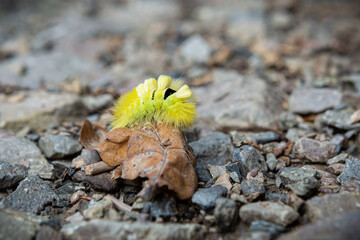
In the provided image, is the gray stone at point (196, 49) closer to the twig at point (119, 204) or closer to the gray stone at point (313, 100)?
the gray stone at point (313, 100)

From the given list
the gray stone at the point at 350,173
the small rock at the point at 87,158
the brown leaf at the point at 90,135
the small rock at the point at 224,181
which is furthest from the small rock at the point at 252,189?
the brown leaf at the point at 90,135

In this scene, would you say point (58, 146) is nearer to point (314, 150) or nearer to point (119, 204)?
point (119, 204)

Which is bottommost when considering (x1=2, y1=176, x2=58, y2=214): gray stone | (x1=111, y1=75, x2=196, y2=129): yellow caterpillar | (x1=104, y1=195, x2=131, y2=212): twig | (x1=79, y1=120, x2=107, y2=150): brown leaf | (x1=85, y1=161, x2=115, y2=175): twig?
(x1=2, y1=176, x2=58, y2=214): gray stone

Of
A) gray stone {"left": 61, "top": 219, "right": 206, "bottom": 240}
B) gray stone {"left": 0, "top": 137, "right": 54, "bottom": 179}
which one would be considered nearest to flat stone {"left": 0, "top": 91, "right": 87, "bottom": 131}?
gray stone {"left": 0, "top": 137, "right": 54, "bottom": 179}

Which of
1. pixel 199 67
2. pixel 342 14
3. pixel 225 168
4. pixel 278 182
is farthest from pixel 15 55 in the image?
pixel 342 14

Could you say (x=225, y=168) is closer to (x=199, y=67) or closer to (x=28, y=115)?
(x=28, y=115)

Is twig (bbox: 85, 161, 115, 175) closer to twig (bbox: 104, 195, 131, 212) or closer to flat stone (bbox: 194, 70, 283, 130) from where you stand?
twig (bbox: 104, 195, 131, 212)

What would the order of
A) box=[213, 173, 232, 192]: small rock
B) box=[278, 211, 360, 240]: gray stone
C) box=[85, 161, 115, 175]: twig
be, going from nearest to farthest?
box=[278, 211, 360, 240]: gray stone < box=[213, 173, 232, 192]: small rock < box=[85, 161, 115, 175]: twig

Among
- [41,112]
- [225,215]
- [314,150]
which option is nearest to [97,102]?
[41,112]
